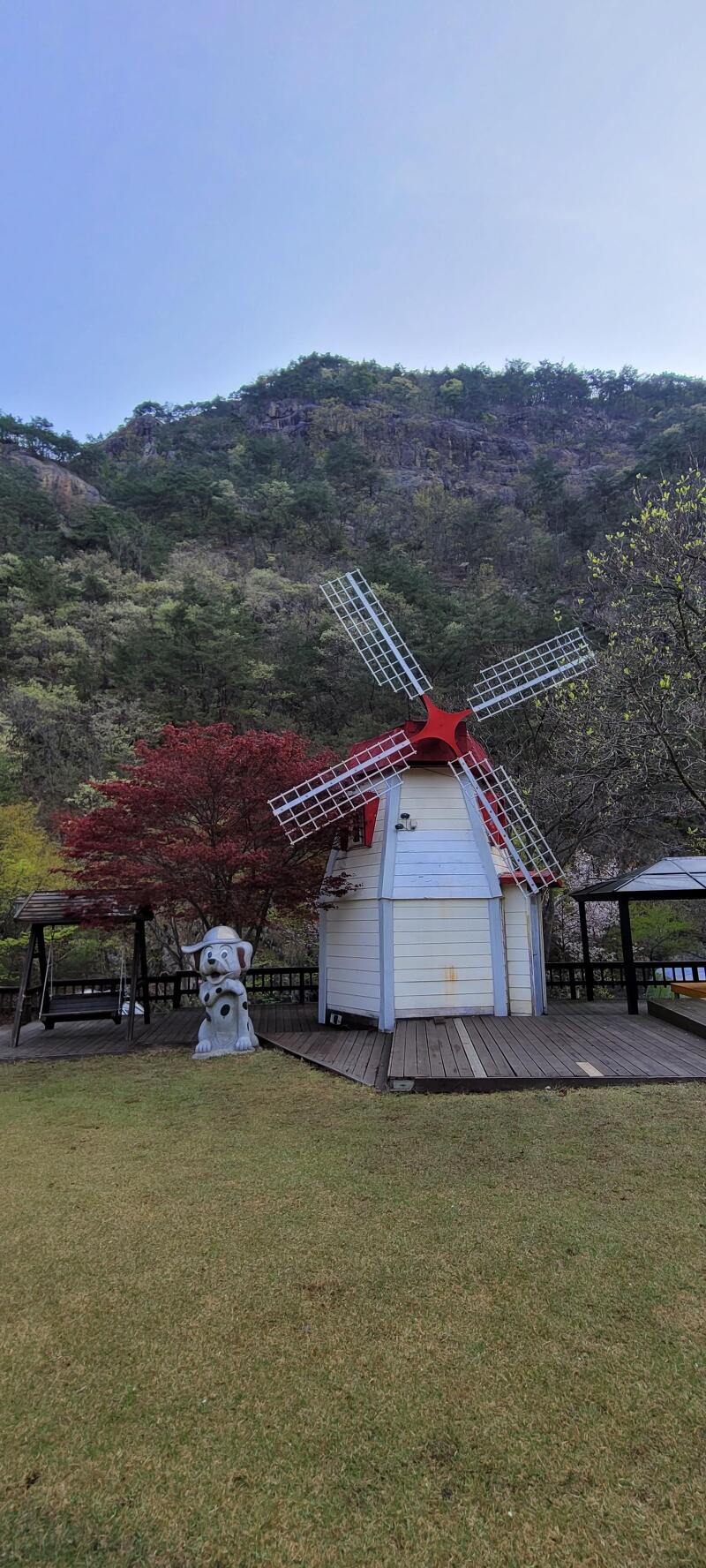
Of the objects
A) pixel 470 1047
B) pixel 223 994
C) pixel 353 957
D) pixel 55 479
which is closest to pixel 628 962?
pixel 470 1047

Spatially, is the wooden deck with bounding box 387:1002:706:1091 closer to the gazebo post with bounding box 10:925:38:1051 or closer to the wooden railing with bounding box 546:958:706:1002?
the wooden railing with bounding box 546:958:706:1002

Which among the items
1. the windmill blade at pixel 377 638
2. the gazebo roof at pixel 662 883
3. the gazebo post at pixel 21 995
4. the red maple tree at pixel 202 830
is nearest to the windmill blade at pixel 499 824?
the gazebo roof at pixel 662 883

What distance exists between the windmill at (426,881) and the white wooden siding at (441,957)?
1cm

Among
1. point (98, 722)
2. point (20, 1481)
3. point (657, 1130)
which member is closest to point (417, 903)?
point (657, 1130)

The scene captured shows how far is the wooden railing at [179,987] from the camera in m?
11.4

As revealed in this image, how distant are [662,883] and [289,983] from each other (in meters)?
6.74

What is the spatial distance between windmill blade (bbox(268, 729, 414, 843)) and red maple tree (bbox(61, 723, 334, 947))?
1.09ft

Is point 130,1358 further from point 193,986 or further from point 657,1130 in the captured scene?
point 193,986

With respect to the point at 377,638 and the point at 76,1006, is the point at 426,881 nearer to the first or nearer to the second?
the point at 377,638

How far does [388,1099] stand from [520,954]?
3.51m

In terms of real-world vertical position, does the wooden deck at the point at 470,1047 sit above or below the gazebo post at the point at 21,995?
below

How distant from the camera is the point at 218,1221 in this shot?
12.1 feet

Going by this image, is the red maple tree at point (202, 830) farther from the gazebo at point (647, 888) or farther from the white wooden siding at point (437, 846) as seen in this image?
the gazebo at point (647, 888)

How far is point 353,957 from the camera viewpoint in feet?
30.6
